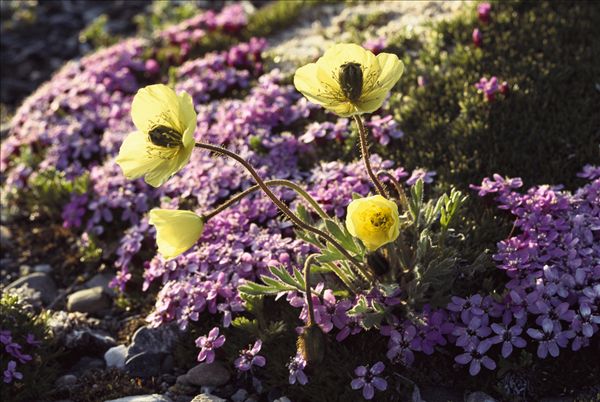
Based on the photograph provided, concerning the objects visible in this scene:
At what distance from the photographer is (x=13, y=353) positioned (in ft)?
13.0

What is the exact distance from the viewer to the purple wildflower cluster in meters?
3.86

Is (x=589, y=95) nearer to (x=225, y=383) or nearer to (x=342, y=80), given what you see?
(x=342, y=80)

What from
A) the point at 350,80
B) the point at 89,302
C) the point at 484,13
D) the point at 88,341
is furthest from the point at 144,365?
the point at 484,13

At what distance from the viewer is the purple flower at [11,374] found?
3.84m

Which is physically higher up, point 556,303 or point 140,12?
point 556,303

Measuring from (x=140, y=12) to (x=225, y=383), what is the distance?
781cm

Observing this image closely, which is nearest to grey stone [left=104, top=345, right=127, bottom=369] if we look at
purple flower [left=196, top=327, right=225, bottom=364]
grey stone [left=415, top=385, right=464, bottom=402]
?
purple flower [left=196, top=327, right=225, bottom=364]

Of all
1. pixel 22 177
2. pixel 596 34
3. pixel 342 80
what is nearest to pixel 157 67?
pixel 22 177

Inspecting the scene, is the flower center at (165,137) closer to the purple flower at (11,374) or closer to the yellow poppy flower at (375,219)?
the yellow poppy flower at (375,219)

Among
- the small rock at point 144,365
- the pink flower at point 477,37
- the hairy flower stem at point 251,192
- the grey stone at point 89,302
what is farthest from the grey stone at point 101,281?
the pink flower at point 477,37

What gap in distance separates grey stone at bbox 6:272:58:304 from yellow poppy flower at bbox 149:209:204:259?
2268 mm

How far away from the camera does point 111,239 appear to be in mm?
A: 5332

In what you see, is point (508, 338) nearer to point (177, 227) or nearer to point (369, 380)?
point (369, 380)

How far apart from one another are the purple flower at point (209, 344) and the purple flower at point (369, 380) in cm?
74
